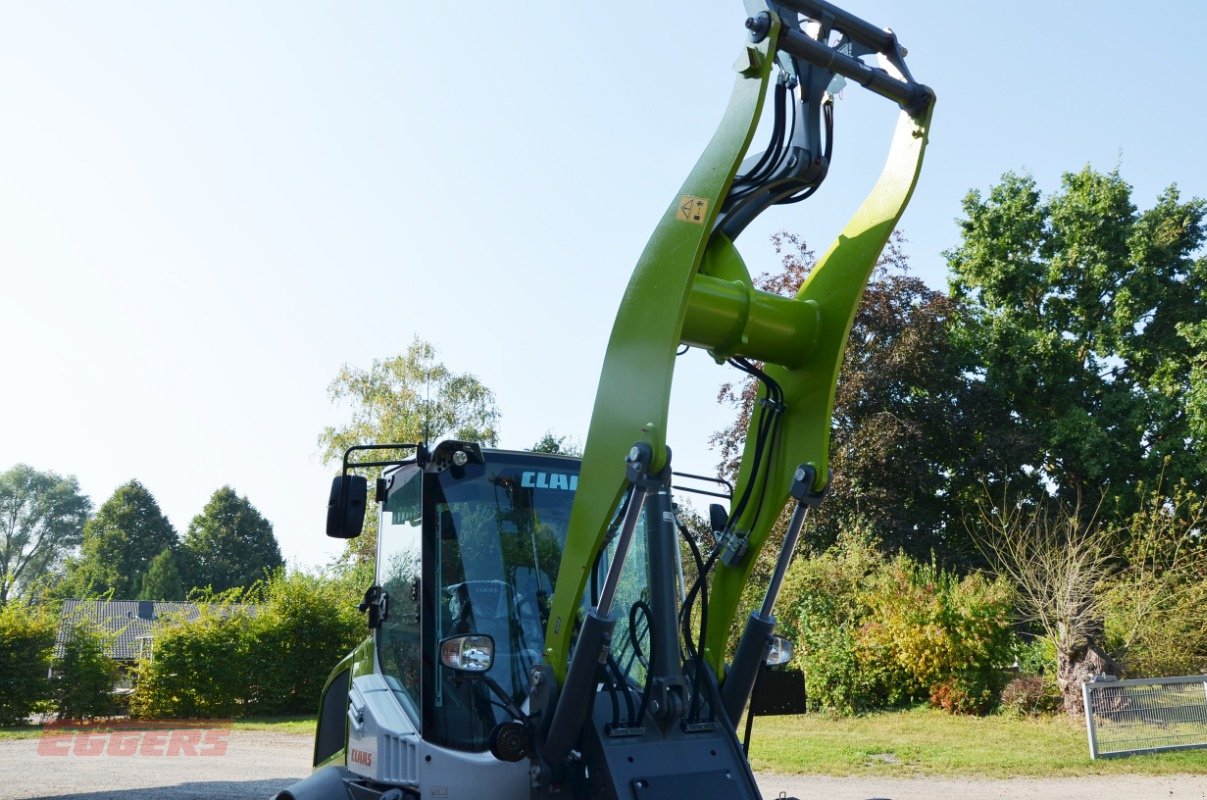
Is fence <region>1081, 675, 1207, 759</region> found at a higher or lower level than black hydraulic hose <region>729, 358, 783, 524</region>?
lower

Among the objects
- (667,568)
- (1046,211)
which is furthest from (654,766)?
(1046,211)

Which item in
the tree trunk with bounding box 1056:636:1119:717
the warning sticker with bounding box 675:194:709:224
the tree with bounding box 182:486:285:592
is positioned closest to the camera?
the warning sticker with bounding box 675:194:709:224

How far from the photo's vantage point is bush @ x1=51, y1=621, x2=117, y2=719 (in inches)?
786

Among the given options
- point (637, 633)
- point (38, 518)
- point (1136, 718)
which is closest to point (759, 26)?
point (637, 633)

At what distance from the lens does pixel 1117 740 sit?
41.3ft

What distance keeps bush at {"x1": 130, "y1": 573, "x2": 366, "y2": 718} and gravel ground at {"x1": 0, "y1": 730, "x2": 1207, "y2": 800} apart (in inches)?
194

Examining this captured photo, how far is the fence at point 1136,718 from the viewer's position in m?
12.5

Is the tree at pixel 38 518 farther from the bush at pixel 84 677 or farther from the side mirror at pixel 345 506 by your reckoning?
the side mirror at pixel 345 506

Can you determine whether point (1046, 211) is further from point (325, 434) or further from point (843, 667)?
point (325, 434)

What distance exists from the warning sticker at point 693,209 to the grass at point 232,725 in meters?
16.1

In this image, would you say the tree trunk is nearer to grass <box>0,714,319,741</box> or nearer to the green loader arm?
grass <box>0,714,319,741</box>

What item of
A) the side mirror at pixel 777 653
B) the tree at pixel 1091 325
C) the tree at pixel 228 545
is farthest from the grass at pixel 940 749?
the tree at pixel 228 545

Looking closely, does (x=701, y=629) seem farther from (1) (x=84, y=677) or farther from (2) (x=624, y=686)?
(1) (x=84, y=677)

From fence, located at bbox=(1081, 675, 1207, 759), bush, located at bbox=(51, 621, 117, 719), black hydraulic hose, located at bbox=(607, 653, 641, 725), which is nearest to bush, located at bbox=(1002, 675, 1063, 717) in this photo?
fence, located at bbox=(1081, 675, 1207, 759)
